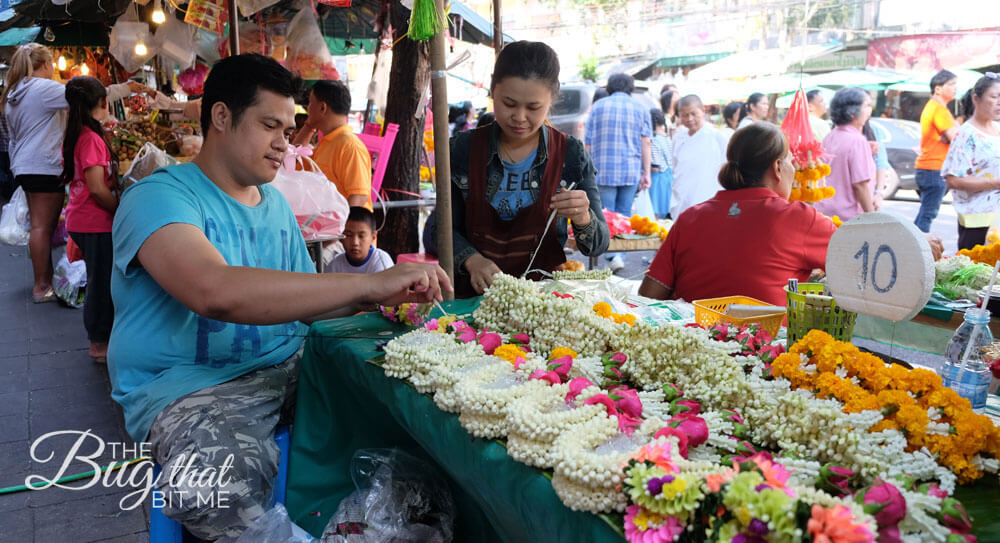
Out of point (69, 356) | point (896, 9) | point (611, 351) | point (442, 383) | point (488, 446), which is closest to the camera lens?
point (488, 446)

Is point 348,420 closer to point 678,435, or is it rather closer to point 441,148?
point 441,148

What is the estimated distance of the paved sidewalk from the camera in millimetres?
2760

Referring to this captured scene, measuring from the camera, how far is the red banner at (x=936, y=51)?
13681 millimetres

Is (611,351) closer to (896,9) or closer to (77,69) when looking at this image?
(77,69)

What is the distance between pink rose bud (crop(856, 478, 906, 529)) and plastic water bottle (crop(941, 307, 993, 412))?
2.26 ft

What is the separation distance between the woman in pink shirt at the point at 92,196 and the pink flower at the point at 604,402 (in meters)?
4.35

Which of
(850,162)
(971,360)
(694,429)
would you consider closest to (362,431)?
(694,429)

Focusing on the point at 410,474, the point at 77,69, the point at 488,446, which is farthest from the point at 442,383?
the point at 77,69

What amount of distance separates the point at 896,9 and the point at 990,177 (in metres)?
13.1

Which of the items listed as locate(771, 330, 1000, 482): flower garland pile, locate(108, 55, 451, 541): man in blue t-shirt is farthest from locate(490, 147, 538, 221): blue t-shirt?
locate(771, 330, 1000, 482): flower garland pile

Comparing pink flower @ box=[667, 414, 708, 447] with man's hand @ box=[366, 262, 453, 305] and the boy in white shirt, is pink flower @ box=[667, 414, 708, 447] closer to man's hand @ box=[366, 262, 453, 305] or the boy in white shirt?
man's hand @ box=[366, 262, 453, 305]

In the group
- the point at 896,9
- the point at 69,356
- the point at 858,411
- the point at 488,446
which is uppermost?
the point at 896,9

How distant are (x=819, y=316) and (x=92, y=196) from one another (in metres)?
4.74

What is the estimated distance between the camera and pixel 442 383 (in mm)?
1507
